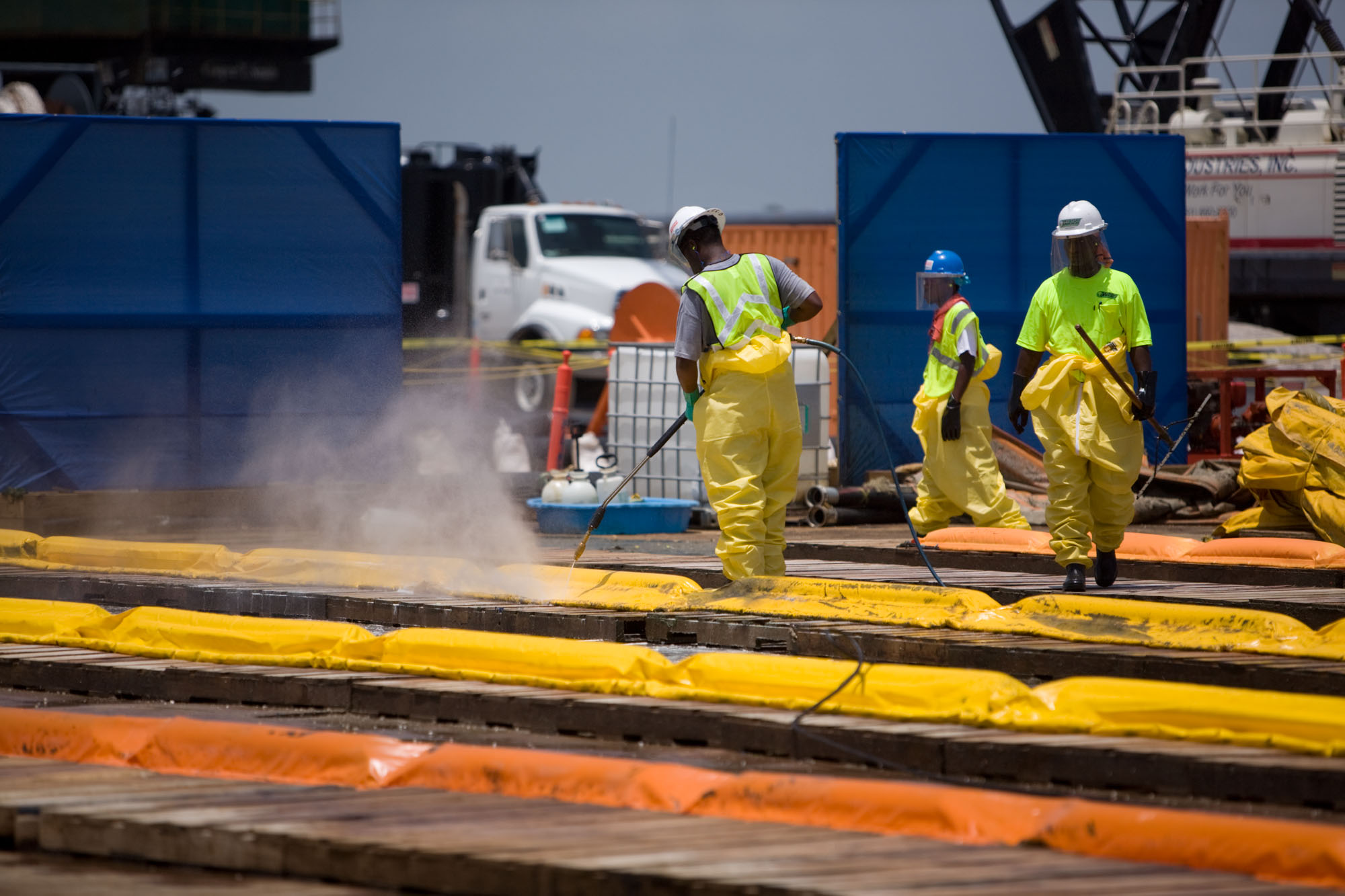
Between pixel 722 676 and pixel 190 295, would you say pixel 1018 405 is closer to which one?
pixel 722 676

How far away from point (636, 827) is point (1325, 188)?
64.3 feet

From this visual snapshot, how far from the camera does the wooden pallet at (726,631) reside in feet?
19.2

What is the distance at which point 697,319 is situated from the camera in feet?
23.3

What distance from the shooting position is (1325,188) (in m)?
21.1

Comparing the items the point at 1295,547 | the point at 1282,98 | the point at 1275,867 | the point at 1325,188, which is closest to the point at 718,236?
the point at 1295,547

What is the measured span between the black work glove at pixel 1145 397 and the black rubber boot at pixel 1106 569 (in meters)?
0.70

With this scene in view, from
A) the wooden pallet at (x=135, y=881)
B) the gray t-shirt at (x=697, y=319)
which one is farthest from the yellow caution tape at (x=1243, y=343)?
the wooden pallet at (x=135, y=881)

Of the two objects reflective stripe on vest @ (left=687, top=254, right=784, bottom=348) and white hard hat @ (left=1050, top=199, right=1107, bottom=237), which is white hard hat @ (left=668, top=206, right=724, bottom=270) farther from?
white hard hat @ (left=1050, top=199, right=1107, bottom=237)

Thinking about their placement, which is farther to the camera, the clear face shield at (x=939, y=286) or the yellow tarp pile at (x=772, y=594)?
the clear face shield at (x=939, y=286)

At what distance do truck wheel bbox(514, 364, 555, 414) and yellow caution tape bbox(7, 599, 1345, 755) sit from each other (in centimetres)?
1266

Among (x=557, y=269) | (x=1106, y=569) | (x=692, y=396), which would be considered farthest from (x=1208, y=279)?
(x=692, y=396)

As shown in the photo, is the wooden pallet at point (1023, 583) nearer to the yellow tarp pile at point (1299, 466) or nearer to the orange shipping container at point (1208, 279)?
the yellow tarp pile at point (1299, 466)

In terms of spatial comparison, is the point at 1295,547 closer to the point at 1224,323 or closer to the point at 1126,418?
the point at 1126,418

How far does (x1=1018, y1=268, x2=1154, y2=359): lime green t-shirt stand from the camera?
7.71 metres
